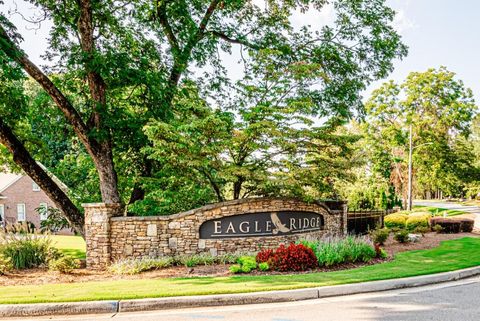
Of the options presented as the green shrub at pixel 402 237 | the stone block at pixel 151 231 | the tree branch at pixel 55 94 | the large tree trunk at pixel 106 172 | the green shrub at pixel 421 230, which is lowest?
the green shrub at pixel 421 230

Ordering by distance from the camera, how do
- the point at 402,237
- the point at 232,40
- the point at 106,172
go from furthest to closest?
the point at 232,40
the point at 402,237
the point at 106,172

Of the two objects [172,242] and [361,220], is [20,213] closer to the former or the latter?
[172,242]

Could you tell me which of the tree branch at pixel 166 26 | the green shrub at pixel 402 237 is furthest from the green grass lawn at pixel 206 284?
the tree branch at pixel 166 26

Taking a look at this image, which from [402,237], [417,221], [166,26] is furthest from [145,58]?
[417,221]

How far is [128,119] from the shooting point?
1201cm

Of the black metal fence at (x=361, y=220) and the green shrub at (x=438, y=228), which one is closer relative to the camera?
the black metal fence at (x=361, y=220)

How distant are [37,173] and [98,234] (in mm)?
Result: 3017

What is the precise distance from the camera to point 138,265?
31.7ft

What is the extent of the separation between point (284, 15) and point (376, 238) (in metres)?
9.24

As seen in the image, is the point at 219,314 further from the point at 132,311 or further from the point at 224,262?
the point at 224,262

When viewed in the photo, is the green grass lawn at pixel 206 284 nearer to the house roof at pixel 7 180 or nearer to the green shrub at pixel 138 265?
the green shrub at pixel 138 265

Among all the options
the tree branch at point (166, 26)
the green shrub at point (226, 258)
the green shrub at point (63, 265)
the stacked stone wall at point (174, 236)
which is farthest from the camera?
the tree branch at point (166, 26)

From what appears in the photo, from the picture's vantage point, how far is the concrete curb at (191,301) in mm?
6129

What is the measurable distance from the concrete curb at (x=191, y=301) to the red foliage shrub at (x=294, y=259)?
190cm
